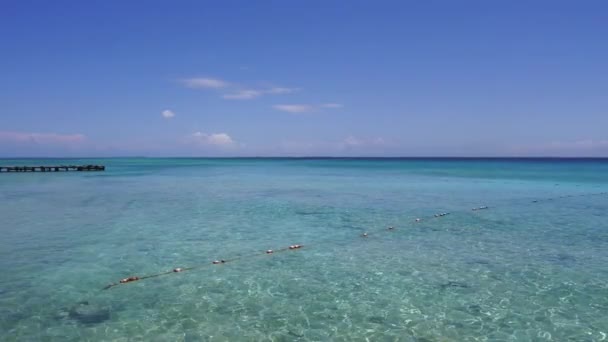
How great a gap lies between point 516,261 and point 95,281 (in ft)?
50.4

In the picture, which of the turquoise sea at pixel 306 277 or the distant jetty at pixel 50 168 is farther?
the distant jetty at pixel 50 168

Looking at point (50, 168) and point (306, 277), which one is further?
point (50, 168)

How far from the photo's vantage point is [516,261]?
17.0 m

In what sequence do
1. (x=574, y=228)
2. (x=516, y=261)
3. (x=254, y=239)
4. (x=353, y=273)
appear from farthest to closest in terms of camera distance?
(x=574, y=228) → (x=254, y=239) → (x=516, y=261) → (x=353, y=273)

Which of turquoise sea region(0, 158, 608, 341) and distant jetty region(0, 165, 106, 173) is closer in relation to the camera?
turquoise sea region(0, 158, 608, 341)

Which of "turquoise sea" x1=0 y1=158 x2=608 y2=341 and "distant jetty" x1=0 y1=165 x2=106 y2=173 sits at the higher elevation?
"distant jetty" x1=0 y1=165 x2=106 y2=173

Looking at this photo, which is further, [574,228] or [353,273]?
[574,228]

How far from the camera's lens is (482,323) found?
1119cm

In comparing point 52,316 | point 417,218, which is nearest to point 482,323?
point 52,316

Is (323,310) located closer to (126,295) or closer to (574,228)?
(126,295)

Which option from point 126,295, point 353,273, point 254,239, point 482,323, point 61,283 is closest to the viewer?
point 482,323

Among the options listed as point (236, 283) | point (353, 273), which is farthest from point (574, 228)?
point (236, 283)

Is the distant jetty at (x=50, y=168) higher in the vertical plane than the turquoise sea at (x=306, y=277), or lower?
higher

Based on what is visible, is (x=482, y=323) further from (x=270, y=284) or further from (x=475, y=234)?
(x=475, y=234)
